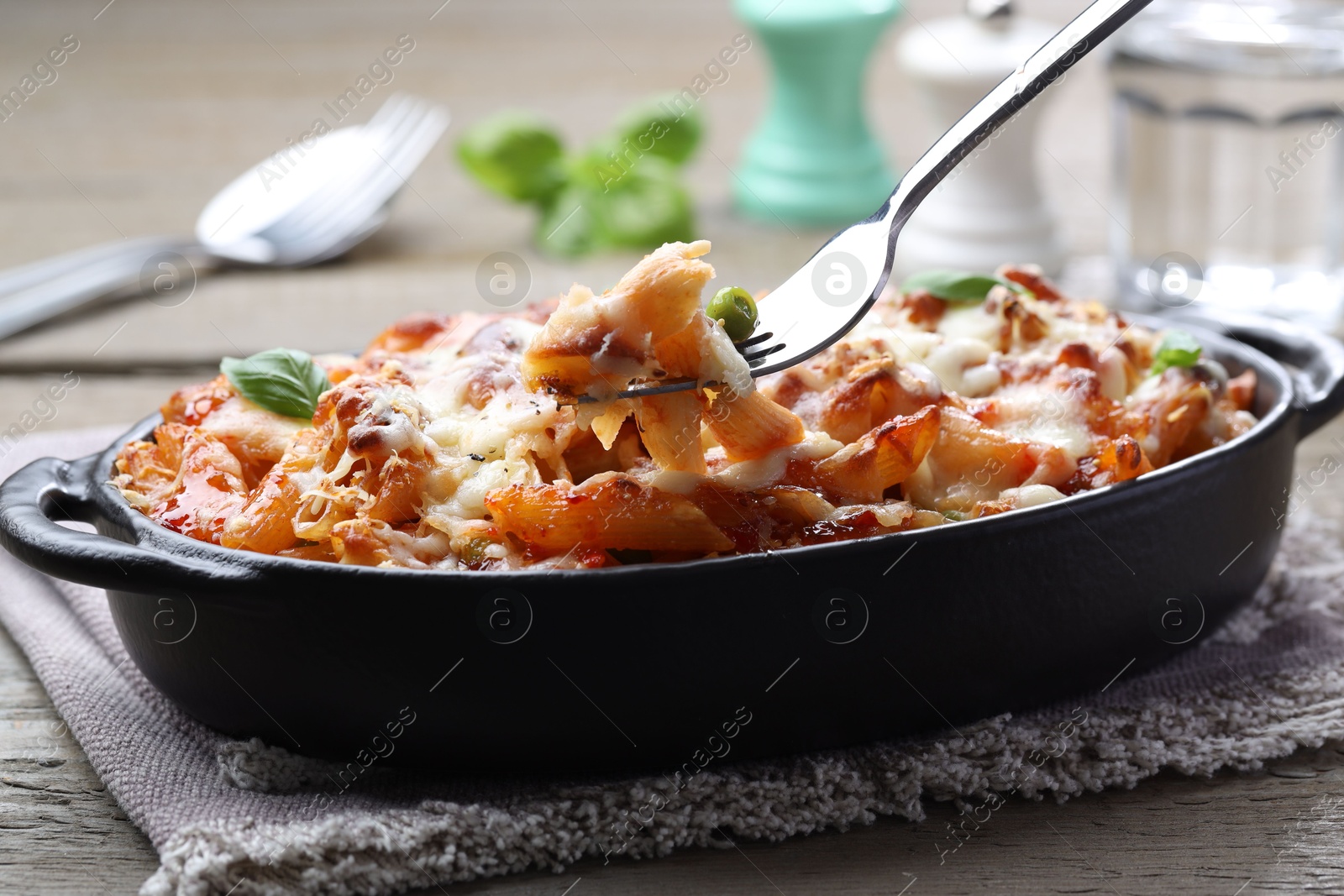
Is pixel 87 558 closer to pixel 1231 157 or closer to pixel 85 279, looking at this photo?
pixel 85 279

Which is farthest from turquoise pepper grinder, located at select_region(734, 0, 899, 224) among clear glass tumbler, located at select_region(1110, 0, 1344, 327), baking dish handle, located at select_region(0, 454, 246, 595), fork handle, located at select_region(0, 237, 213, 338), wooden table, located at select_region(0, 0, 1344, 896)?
baking dish handle, located at select_region(0, 454, 246, 595)

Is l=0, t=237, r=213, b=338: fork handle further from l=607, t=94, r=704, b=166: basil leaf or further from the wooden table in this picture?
l=607, t=94, r=704, b=166: basil leaf

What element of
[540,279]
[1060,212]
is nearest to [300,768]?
[540,279]

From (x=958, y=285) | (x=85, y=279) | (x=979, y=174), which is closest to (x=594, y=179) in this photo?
(x=979, y=174)

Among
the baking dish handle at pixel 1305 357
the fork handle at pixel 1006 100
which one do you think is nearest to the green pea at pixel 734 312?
the fork handle at pixel 1006 100

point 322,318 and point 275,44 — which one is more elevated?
point 275,44

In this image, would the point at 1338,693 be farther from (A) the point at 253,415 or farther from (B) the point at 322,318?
(B) the point at 322,318
